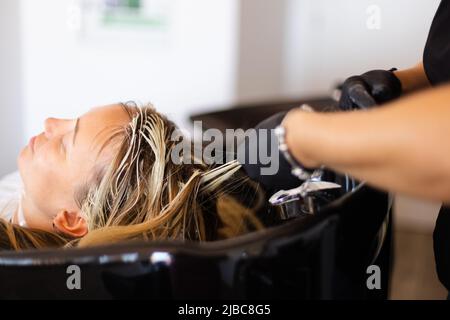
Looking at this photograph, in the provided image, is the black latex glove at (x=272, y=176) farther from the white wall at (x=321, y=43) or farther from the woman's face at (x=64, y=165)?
the white wall at (x=321, y=43)

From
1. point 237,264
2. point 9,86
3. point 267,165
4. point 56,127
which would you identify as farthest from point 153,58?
point 237,264

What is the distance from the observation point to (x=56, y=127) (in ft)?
2.92

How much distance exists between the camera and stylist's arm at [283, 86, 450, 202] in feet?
1.32

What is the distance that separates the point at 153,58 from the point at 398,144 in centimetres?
176

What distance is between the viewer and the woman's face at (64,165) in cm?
84

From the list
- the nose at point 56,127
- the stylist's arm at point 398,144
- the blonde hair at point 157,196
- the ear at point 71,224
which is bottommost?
the ear at point 71,224

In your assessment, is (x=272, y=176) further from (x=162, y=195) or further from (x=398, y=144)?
Result: (x=398, y=144)

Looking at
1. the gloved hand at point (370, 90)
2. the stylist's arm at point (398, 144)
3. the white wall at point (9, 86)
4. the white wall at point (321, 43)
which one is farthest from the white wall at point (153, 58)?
the stylist's arm at point (398, 144)

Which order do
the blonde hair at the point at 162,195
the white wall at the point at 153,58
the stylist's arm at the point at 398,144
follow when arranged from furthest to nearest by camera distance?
the white wall at the point at 153,58
the blonde hair at the point at 162,195
the stylist's arm at the point at 398,144

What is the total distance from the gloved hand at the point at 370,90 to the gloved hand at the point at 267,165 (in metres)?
0.10

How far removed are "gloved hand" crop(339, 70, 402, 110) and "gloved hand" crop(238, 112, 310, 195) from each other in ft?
0.34

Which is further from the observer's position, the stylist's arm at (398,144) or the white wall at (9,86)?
the white wall at (9,86)
